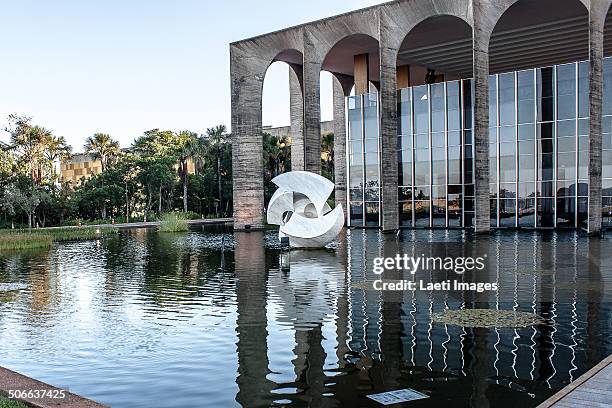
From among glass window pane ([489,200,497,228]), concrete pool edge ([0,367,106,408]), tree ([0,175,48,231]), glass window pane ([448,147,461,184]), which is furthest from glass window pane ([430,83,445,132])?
concrete pool edge ([0,367,106,408])

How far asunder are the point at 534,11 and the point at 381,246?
19650 millimetres

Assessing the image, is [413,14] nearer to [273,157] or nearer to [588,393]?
[273,157]

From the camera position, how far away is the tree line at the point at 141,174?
2357 inches

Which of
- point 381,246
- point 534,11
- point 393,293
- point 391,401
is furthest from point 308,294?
point 534,11

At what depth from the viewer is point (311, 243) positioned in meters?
26.2

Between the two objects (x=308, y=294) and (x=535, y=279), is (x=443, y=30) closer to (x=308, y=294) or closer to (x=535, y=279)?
(x=535, y=279)

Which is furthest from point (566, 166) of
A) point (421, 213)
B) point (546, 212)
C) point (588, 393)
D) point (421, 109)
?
point (588, 393)

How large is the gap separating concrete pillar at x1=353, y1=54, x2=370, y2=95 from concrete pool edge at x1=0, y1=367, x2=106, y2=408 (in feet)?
131

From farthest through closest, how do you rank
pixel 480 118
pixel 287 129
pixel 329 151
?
pixel 287 129, pixel 329 151, pixel 480 118

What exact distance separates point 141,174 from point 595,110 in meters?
47.5

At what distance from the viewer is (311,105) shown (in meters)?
41.4

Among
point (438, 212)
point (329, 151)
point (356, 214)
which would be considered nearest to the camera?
point (438, 212)

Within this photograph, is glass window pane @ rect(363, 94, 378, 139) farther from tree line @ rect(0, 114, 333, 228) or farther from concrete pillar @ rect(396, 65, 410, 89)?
tree line @ rect(0, 114, 333, 228)

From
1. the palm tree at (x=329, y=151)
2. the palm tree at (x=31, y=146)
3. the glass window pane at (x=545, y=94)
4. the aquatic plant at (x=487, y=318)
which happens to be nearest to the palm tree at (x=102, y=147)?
the palm tree at (x=31, y=146)
